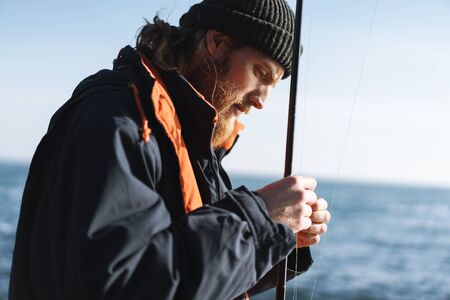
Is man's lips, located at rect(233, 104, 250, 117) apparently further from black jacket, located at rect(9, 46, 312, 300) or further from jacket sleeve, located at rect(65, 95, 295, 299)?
jacket sleeve, located at rect(65, 95, 295, 299)

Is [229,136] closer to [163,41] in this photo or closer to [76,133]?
[163,41]

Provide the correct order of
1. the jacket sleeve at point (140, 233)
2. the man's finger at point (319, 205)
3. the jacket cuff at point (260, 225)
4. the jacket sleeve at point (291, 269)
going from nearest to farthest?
1. the jacket sleeve at point (140, 233)
2. the jacket cuff at point (260, 225)
3. the man's finger at point (319, 205)
4. the jacket sleeve at point (291, 269)

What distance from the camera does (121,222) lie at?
1980 mm

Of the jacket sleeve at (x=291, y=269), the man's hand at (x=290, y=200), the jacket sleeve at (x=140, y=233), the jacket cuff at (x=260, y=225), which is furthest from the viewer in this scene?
the jacket sleeve at (x=291, y=269)

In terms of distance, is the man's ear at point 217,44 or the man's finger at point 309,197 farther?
the man's ear at point 217,44

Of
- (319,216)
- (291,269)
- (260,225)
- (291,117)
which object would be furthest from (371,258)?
(260,225)

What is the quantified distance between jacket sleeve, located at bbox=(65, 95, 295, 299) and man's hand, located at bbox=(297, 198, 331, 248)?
0.46 metres

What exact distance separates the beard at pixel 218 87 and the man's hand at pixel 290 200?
1.44ft

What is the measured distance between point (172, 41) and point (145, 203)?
3.26 feet

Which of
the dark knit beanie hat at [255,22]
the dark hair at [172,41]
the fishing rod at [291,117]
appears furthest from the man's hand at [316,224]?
the dark hair at [172,41]

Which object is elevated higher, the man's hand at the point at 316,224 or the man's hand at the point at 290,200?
the man's hand at the point at 290,200

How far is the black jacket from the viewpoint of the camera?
77.5 inches

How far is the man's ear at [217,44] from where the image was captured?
278 centimetres

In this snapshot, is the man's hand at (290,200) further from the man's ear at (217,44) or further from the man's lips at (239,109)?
the man's ear at (217,44)
